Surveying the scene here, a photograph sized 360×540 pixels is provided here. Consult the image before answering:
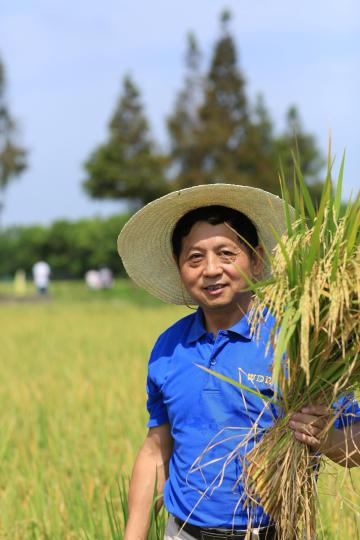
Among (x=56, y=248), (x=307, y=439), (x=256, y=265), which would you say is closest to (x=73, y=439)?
(x=256, y=265)

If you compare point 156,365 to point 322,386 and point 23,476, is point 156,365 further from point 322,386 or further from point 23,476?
point 23,476

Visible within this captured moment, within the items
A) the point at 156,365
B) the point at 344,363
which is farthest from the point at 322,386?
the point at 156,365

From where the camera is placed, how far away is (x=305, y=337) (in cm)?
144

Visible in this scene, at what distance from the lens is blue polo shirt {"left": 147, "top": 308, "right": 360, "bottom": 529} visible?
5.65ft

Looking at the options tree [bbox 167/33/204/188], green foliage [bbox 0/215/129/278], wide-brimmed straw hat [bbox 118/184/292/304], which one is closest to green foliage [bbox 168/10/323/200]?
tree [bbox 167/33/204/188]

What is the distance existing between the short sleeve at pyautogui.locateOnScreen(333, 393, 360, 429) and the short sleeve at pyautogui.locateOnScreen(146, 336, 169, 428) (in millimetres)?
424

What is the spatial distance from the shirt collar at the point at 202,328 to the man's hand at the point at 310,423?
27cm

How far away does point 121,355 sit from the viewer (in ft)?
29.8

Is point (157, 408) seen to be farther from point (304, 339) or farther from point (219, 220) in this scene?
point (304, 339)

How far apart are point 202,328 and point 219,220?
0.82 feet

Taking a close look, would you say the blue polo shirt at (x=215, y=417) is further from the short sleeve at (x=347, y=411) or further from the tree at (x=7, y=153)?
the tree at (x=7, y=153)

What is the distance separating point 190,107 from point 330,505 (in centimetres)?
3042

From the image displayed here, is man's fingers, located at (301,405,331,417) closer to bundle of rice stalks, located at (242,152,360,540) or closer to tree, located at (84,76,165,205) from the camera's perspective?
bundle of rice stalks, located at (242,152,360,540)

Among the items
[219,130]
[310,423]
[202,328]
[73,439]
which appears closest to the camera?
[310,423]
